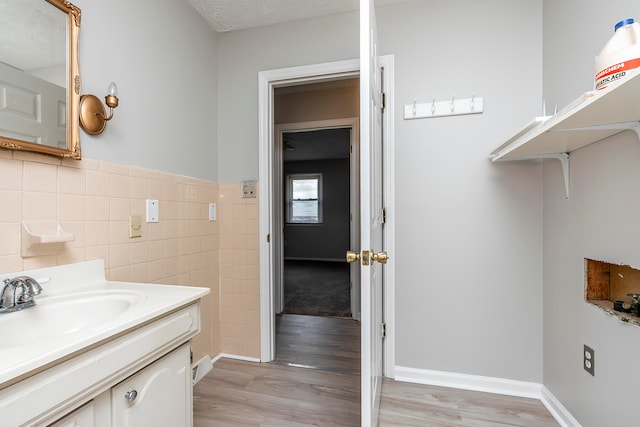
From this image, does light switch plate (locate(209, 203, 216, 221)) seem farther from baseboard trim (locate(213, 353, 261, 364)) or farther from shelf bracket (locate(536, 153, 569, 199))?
shelf bracket (locate(536, 153, 569, 199))

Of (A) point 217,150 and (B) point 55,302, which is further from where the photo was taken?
(A) point 217,150

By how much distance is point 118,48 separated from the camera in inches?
56.6

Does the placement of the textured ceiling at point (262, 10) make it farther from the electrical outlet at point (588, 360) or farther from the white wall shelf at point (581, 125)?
the electrical outlet at point (588, 360)

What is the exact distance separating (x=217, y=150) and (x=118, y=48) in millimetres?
889

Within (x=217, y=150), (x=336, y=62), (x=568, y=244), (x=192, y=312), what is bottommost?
(x=192, y=312)

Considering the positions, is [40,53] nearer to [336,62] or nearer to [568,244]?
[336,62]

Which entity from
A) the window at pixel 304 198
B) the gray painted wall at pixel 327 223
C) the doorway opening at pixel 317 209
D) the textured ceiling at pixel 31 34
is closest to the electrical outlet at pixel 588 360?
the textured ceiling at pixel 31 34

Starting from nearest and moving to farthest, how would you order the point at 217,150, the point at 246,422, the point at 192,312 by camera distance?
the point at 192,312
the point at 246,422
the point at 217,150

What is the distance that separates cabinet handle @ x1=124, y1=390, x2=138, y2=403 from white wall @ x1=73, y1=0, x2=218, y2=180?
98cm

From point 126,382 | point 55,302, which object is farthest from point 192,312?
point 55,302

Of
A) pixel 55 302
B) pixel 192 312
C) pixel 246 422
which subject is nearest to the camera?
pixel 55 302

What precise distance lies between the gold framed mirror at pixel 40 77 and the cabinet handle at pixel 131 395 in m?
Answer: 0.88

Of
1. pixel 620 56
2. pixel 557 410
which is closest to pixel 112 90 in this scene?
pixel 620 56

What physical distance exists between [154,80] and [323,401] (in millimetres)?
2051
